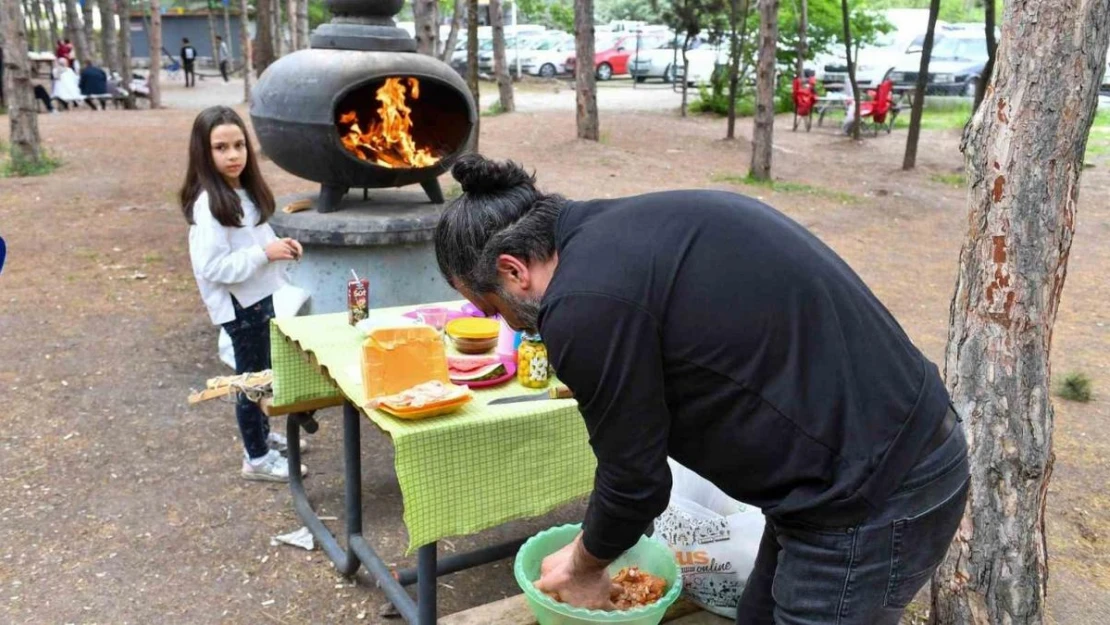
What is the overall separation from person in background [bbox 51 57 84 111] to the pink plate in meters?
17.7

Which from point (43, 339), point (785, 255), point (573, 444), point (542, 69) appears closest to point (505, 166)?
point (785, 255)

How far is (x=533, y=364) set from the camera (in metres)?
2.74

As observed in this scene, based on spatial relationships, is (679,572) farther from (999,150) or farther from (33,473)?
(33,473)

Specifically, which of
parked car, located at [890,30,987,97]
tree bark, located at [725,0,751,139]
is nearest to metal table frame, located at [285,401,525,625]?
tree bark, located at [725,0,751,139]

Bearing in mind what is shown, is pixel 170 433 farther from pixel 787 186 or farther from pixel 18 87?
pixel 787 186

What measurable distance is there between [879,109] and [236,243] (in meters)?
13.3

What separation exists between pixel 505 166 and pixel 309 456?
2677 millimetres

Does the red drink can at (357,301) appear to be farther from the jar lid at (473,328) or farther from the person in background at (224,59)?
the person in background at (224,59)

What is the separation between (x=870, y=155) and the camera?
1354 cm

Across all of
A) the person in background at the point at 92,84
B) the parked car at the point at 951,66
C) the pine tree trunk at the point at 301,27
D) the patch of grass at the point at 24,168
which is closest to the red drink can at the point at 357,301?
the patch of grass at the point at 24,168

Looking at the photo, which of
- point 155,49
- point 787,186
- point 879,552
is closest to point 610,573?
point 879,552

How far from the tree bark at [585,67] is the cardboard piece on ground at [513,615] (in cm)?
1024

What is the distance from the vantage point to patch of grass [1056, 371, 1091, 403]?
4801 millimetres

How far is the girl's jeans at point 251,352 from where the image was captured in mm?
3664
